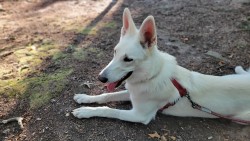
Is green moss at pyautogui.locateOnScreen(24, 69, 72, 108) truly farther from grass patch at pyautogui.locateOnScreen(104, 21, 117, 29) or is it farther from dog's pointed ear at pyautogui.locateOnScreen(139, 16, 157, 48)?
grass patch at pyautogui.locateOnScreen(104, 21, 117, 29)

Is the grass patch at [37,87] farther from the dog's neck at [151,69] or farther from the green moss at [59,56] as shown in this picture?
the dog's neck at [151,69]

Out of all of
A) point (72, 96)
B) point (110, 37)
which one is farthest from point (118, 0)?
point (72, 96)

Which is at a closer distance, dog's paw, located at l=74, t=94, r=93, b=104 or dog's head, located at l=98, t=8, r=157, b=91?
dog's head, located at l=98, t=8, r=157, b=91

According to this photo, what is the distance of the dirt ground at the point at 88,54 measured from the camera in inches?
154

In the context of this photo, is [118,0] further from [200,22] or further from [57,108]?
[57,108]

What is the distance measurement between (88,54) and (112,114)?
1.75 metres

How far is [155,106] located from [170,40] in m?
2.25

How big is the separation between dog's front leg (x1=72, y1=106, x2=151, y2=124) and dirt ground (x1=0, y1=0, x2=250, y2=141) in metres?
0.07

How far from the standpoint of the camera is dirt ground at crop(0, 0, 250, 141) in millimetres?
3920

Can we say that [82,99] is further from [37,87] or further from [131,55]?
[131,55]

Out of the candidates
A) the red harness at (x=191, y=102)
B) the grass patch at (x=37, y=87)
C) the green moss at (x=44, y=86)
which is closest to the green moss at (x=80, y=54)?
the green moss at (x=44, y=86)

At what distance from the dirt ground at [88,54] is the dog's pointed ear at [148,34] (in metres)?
1.06

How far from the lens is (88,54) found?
5430 mm

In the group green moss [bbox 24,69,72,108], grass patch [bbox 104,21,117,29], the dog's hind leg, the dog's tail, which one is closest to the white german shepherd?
the dog's hind leg
